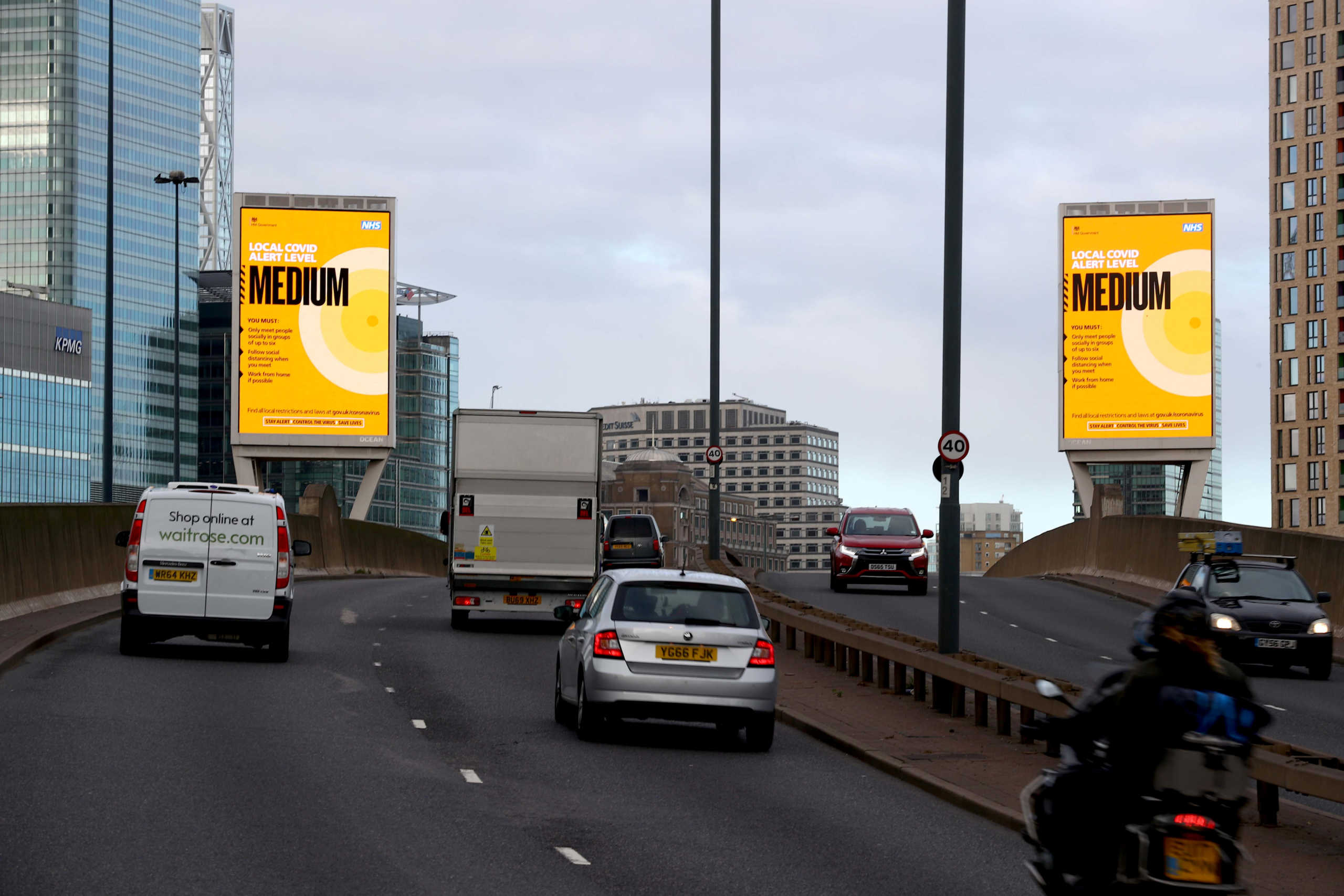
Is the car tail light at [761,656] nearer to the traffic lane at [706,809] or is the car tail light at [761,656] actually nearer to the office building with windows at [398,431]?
the traffic lane at [706,809]

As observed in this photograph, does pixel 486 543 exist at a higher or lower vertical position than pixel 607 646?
higher

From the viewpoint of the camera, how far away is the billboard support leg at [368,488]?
163ft

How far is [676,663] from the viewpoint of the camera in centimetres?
1510

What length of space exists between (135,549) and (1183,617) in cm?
1572

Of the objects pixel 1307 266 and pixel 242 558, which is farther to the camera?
pixel 1307 266

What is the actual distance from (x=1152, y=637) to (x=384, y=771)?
7.35 m

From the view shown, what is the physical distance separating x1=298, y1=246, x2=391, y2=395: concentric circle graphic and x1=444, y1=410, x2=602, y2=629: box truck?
1904 centimetres

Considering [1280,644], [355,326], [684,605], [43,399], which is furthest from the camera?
[43,399]

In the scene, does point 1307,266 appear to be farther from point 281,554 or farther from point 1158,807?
point 1158,807

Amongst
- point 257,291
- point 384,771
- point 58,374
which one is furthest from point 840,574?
point 58,374

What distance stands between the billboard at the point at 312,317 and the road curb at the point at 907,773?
2995 centimetres

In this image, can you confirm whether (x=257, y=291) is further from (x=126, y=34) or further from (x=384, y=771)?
(x=126, y=34)

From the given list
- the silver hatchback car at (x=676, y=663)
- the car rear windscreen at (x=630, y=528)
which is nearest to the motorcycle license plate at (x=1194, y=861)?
the silver hatchback car at (x=676, y=663)

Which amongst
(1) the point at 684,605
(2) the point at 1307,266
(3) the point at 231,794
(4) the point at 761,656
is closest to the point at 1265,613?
(4) the point at 761,656
